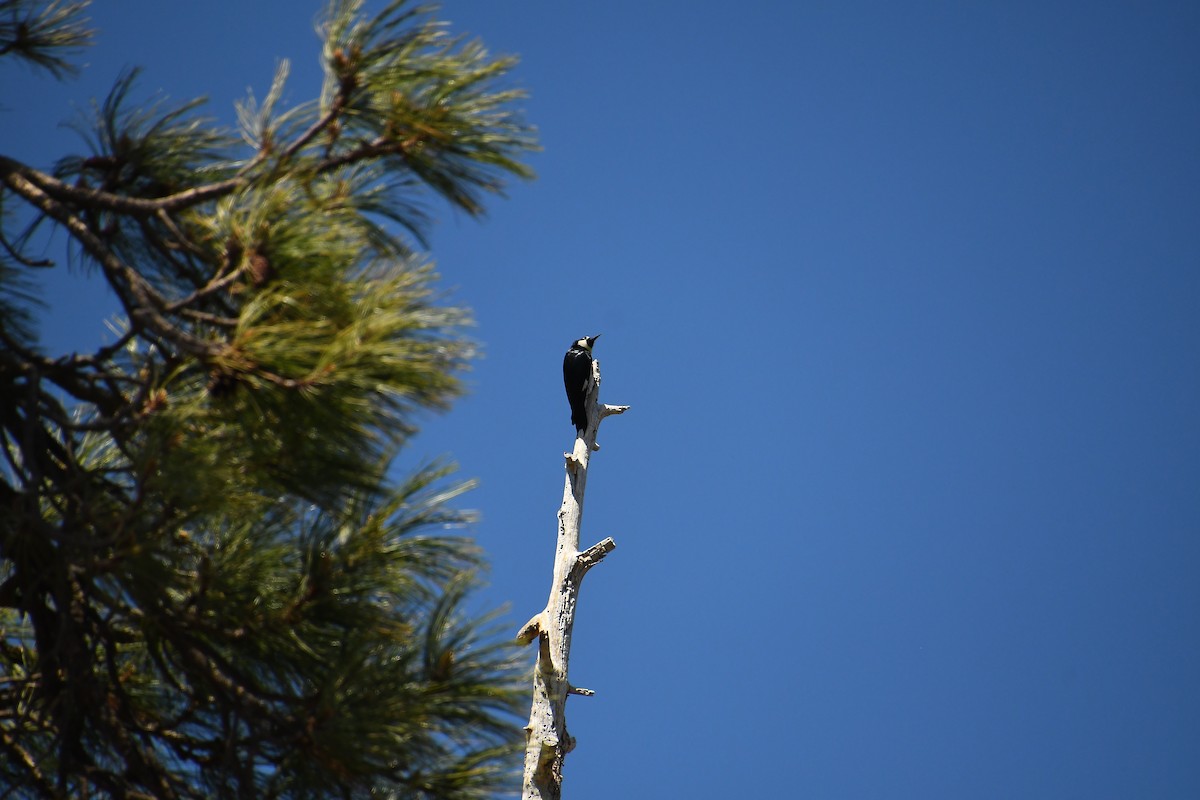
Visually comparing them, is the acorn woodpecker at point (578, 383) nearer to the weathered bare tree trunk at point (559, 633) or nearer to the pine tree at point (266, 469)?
the weathered bare tree trunk at point (559, 633)

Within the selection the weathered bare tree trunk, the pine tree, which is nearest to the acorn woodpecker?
the weathered bare tree trunk

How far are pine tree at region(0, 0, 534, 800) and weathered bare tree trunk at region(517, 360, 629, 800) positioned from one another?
89.4 inches

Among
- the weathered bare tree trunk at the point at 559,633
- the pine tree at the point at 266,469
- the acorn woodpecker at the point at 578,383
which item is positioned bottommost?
the pine tree at the point at 266,469

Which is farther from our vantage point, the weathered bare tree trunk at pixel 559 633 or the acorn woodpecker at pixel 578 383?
the acorn woodpecker at pixel 578 383

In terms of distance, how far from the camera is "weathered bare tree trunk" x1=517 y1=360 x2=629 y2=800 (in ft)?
14.1

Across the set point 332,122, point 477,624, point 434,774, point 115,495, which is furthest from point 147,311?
point 434,774

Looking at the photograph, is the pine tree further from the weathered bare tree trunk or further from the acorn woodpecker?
the acorn woodpecker

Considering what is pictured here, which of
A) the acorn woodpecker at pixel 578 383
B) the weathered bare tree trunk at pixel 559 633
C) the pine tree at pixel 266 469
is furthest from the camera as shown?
the acorn woodpecker at pixel 578 383

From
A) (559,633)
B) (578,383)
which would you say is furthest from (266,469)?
(578,383)

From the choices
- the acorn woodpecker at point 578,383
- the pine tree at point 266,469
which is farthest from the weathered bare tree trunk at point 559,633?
the pine tree at point 266,469

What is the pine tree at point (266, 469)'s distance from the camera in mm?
1614

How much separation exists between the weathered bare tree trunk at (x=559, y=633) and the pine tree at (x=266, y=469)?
7.45 feet

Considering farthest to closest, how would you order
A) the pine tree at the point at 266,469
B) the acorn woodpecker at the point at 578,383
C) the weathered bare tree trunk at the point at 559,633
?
1. the acorn woodpecker at the point at 578,383
2. the weathered bare tree trunk at the point at 559,633
3. the pine tree at the point at 266,469

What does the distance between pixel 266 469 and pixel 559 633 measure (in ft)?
9.89
